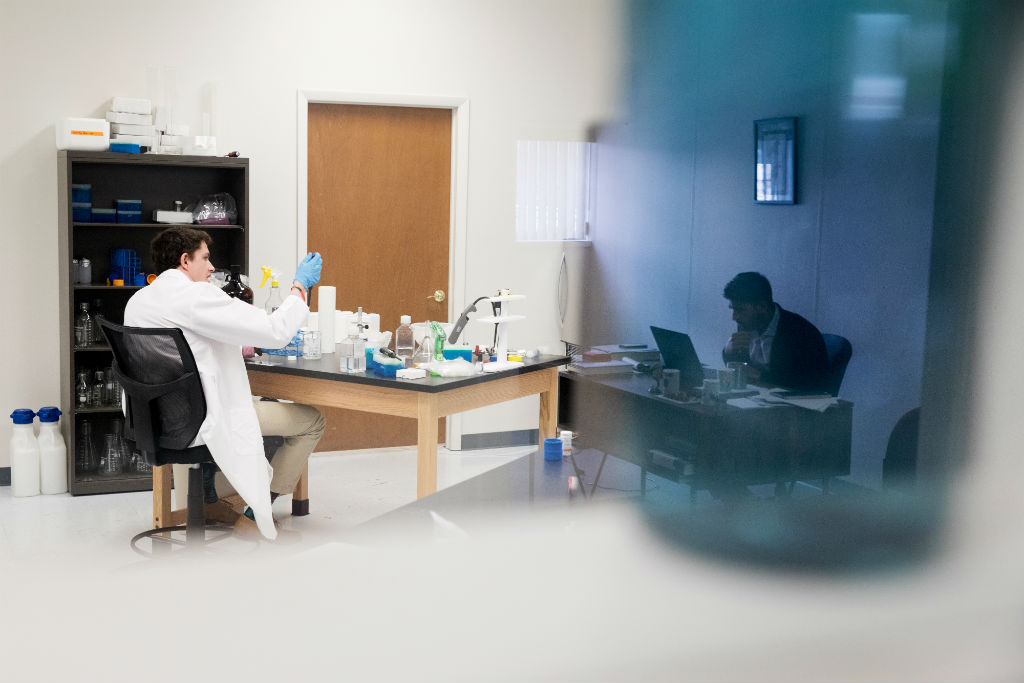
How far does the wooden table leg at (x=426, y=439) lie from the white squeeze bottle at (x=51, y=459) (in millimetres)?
1748

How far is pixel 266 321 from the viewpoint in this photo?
2822 mm

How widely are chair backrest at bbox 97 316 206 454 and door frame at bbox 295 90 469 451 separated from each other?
1.79 m

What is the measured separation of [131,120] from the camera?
391 centimetres

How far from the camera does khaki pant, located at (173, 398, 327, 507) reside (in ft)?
11.0

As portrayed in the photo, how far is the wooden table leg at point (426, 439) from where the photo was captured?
2.92 m

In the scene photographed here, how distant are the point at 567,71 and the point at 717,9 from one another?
0.25 feet

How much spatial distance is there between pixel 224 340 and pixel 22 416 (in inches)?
59.8

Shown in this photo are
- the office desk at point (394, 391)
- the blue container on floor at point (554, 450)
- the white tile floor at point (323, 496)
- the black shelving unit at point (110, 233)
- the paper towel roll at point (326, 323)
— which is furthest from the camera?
the black shelving unit at point (110, 233)

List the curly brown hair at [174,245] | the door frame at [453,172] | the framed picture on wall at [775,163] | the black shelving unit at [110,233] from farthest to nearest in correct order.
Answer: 1. the door frame at [453,172]
2. the black shelving unit at [110,233]
3. the curly brown hair at [174,245]
4. the framed picture on wall at [775,163]

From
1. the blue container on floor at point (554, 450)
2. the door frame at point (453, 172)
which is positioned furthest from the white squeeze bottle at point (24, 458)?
the blue container on floor at point (554, 450)

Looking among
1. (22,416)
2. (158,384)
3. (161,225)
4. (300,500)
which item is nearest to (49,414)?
(22,416)

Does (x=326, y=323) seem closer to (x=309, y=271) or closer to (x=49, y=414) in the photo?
(x=309, y=271)

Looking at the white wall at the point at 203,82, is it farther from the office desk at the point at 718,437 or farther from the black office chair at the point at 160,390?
the office desk at the point at 718,437

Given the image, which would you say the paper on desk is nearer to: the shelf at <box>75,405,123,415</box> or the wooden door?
the shelf at <box>75,405,123,415</box>
